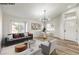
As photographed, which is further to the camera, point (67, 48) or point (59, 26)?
point (59, 26)

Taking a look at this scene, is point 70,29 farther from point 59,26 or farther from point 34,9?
point 34,9

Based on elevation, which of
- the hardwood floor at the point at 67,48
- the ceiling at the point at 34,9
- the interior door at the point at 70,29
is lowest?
the hardwood floor at the point at 67,48

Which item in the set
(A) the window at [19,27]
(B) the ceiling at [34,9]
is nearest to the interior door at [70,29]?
(B) the ceiling at [34,9]

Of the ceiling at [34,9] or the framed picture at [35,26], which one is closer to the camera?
the ceiling at [34,9]

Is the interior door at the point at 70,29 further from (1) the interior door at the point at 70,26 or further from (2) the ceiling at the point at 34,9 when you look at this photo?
(2) the ceiling at the point at 34,9

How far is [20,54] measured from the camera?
168 cm

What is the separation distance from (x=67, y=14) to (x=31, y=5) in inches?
32.1

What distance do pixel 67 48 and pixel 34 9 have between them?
111cm

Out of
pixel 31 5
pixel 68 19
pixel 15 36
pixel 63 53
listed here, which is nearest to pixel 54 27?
pixel 68 19

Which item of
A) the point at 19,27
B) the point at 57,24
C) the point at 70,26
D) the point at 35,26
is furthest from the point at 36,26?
the point at 70,26

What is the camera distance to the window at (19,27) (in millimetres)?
1723

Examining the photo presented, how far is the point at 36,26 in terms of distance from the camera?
6.04 ft

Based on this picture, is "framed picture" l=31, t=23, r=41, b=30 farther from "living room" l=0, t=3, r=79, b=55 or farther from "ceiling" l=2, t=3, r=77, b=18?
"ceiling" l=2, t=3, r=77, b=18

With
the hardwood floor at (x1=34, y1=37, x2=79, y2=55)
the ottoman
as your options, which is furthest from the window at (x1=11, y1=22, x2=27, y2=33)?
the hardwood floor at (x1=34, y1=37, x2=79, y2=55)
